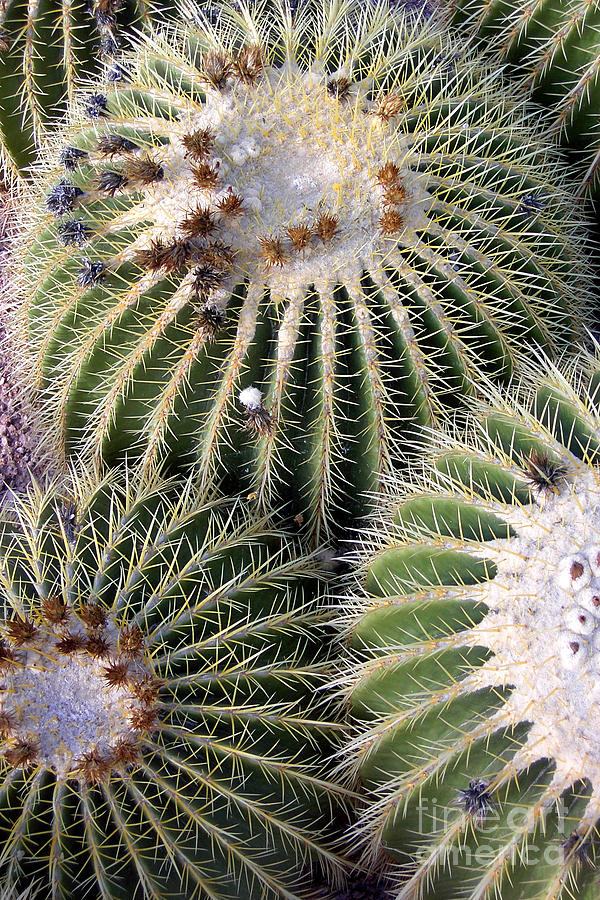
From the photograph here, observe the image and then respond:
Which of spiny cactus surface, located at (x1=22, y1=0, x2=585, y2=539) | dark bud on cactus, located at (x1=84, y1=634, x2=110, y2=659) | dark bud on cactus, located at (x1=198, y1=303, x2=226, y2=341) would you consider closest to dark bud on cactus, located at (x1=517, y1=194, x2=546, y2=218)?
spiny cactus surface, located at (x1=22, y1=0, x2=585, y2=539)

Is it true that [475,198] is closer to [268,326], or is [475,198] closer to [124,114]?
[268,326]

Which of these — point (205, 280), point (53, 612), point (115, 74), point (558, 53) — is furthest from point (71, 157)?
point (558, 53)

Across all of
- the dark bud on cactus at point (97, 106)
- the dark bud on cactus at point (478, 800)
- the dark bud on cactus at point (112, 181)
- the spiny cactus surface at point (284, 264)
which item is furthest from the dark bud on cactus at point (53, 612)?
the dark bud on cactus at point (97, 106)

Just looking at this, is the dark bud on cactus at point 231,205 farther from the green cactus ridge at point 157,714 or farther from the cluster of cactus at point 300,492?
the green cactus ridge at point 157,714

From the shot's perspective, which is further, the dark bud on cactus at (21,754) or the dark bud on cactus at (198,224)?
the dark bud on cactus at (198,224)

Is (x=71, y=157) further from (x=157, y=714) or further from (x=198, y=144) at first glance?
(x=157, y=714)

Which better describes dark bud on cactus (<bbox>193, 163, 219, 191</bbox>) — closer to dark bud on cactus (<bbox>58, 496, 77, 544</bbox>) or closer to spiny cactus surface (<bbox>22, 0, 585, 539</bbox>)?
spiny cactus surface (<bbox>22, 0, 585, 539</bbox>)
